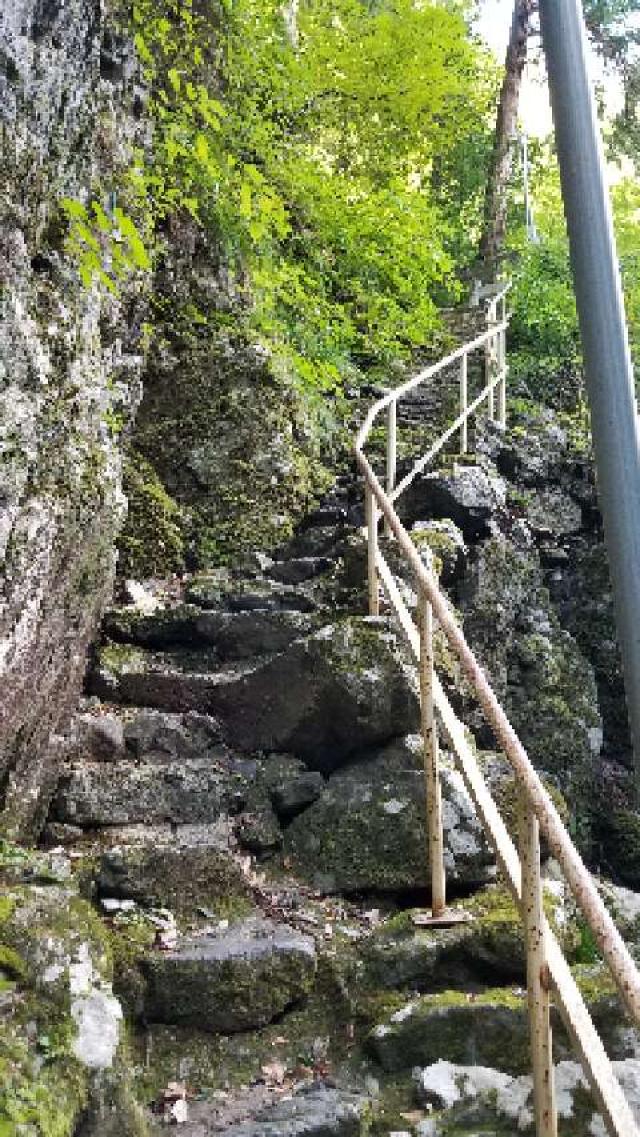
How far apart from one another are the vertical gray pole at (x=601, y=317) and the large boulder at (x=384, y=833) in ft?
5.65

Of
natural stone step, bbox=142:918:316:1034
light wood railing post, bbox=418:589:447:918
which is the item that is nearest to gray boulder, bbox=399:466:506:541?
light wood railing post, bbox=418:589:447:918

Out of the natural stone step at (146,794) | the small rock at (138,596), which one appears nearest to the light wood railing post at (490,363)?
the small rock at (138,596)

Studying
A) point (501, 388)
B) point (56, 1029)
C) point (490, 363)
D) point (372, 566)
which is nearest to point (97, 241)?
point (372, 566)

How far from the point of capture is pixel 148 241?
7.56m

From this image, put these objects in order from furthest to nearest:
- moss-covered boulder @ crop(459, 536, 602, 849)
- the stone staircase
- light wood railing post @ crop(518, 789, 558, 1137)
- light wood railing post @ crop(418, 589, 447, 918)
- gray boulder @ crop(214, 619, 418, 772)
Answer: moss-covered boulder @ crop(459, 536, 602, 849), gray boulder @ crop(214, 619, 418, 772), light wood railing post @ crop(418, 589, 447, 918), the stone staircase, light wood railing post @ crop(518, 789, 558, 1137)

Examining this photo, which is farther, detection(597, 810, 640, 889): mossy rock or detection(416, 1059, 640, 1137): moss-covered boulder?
detection(597, 810, 640, 889): mossy rock

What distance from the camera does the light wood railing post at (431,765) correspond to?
4316mm

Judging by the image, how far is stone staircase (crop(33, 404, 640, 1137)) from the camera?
358 centimetres

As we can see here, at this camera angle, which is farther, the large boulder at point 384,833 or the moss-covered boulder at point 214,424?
the moss-covered boulder at point 214,424

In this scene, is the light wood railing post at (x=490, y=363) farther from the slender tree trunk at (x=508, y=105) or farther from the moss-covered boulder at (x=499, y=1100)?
the moss-covered boulder at (x=499, y=1100)

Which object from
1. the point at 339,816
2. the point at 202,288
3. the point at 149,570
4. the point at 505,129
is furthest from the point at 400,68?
the point at 339,816

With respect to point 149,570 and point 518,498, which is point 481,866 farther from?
point 518,498

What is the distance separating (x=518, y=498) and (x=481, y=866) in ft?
21.3

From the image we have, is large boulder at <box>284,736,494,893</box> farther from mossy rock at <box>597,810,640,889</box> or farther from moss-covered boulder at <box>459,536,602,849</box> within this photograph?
mossy rock at <box>597,810,640,889</box>
